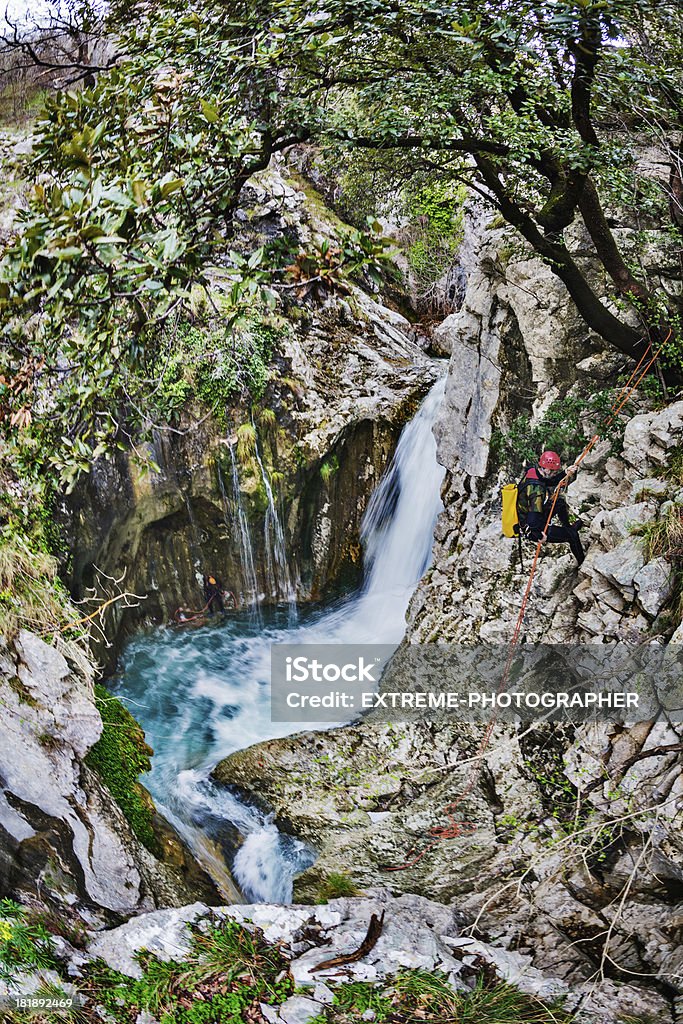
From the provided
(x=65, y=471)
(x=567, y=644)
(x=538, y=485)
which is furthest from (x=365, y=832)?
(x=65, y=471)

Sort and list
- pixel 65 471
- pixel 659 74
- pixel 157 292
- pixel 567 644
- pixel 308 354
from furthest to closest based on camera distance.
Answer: pixel 308 354 < pixel 567 644 < pixel 659 74 < pixel 65 471 < pixel 157 292

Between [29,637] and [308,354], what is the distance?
1.76 meters

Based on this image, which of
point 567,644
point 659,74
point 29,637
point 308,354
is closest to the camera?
point 659,74

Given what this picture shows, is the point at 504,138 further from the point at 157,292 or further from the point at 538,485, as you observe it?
the point at 157,292

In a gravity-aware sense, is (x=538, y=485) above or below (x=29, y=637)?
above

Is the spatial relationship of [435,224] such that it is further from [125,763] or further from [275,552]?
[125,763]

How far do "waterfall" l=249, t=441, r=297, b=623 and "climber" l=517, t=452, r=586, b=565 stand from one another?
1099 millimetres

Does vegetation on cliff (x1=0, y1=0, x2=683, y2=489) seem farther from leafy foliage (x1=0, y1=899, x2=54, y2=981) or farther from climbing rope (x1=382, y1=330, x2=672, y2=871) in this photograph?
leafy foliage (x1=0, y1=899, x2=54, y2=981)

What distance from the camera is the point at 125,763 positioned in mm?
3020

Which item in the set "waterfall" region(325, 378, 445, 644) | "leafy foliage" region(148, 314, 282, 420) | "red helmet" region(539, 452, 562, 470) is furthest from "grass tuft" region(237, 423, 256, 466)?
"red helmet" region(539, 452, 562, 470)

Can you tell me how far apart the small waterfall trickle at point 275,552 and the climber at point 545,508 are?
1.10 meters

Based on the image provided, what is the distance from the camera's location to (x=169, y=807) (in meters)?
3.03

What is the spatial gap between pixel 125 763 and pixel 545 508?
2.08m

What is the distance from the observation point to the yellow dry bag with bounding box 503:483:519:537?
292cm
